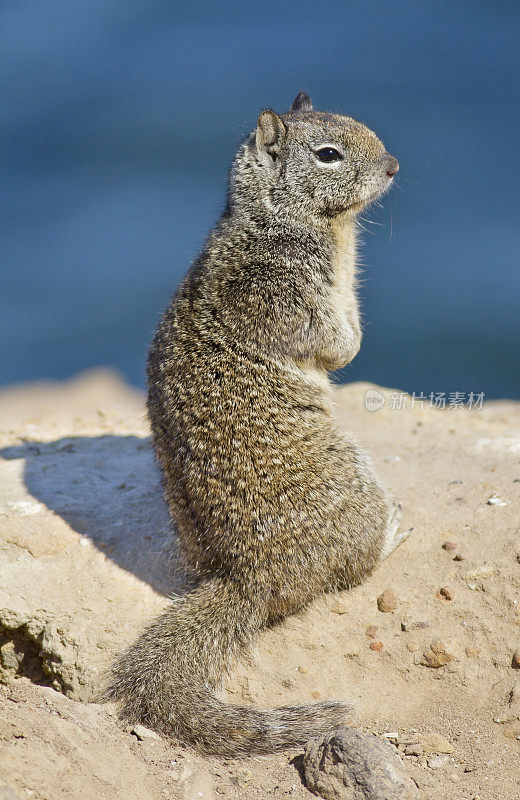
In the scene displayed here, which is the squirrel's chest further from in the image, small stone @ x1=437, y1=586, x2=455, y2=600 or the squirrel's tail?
the squirrel's tail

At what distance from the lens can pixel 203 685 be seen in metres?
4.07

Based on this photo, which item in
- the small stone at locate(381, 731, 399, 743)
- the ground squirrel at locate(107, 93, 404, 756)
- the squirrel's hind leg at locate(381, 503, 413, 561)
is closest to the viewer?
the small stone at locate(381, 731, 399, 743)

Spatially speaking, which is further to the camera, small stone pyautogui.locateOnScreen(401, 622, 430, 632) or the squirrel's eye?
the squirrel's eye

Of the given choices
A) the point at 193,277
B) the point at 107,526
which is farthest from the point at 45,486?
the point at 193,277

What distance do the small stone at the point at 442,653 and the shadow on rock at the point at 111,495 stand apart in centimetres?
153

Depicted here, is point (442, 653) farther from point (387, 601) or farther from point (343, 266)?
point (343, 266)

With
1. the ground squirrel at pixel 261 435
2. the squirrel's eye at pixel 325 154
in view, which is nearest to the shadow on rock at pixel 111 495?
the ground squirrel at pixel 261 435

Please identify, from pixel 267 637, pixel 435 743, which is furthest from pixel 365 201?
pixel 435 743

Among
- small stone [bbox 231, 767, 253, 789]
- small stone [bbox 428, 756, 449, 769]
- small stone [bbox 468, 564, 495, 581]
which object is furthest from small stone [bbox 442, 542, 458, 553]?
small stone [bbox 231, 767, 253, 789]

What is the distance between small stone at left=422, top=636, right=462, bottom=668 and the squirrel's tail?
0.60 metres

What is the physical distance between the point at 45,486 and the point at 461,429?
3.75 metres

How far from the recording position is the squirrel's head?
16.4 ft

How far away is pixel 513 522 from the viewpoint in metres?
5.09

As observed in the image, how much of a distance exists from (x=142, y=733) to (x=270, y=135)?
358 cm
